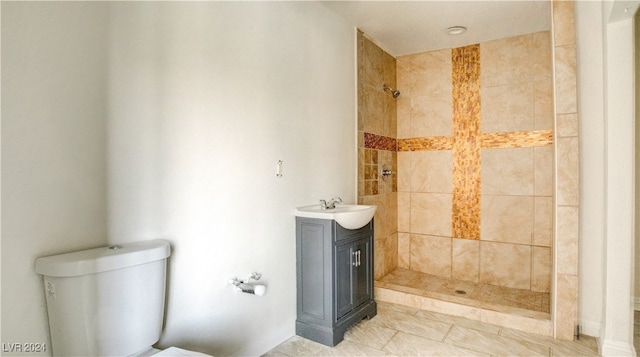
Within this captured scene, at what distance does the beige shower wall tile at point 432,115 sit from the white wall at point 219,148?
1.51m

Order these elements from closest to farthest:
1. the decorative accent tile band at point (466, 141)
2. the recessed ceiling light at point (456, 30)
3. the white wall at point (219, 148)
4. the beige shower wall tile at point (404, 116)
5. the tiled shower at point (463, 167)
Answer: the white wall at point (219, 148) → the recessed ceiling light at point (456, 30) → the tiled shower at point (463, 167) → the decorative accent tile band at point (466, 141) → the beige shower wall tile at point (404, 116)

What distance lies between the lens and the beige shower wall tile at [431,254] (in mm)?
3791

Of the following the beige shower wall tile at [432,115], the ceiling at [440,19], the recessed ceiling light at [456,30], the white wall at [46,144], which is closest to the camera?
the white wall at [46,144]

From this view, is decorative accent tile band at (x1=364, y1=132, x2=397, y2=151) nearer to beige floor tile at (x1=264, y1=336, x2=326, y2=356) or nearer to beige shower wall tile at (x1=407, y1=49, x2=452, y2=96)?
beige shower wall tile at (x1=407, y1=49, x2=452, y2=96)

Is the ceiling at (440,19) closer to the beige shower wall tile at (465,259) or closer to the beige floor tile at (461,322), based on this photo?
the beige shower wall tile at (465,259)

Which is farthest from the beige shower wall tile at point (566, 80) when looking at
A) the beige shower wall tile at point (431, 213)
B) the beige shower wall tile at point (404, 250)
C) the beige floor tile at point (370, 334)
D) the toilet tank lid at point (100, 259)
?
the toilet tank lid at point (100, 259)

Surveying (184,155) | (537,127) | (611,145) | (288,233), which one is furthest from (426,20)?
(184,155)

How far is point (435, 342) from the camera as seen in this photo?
242cm

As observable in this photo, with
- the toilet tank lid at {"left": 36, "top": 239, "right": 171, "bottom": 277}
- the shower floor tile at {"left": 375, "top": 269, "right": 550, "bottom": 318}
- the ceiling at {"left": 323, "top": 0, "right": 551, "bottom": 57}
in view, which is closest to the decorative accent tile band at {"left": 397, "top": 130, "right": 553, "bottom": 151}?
the ceiling at {"left": 323, "top": 0, "right": 551, "bottom": 57}

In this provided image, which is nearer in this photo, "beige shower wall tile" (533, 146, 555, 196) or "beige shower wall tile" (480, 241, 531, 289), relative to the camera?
"beige shower wall tile" (533, 146, 555, 196)

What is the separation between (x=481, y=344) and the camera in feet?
7.84

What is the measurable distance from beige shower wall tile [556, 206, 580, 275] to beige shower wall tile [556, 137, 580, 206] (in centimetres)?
7

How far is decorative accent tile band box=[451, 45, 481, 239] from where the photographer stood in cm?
361

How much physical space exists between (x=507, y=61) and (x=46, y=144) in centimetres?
375
